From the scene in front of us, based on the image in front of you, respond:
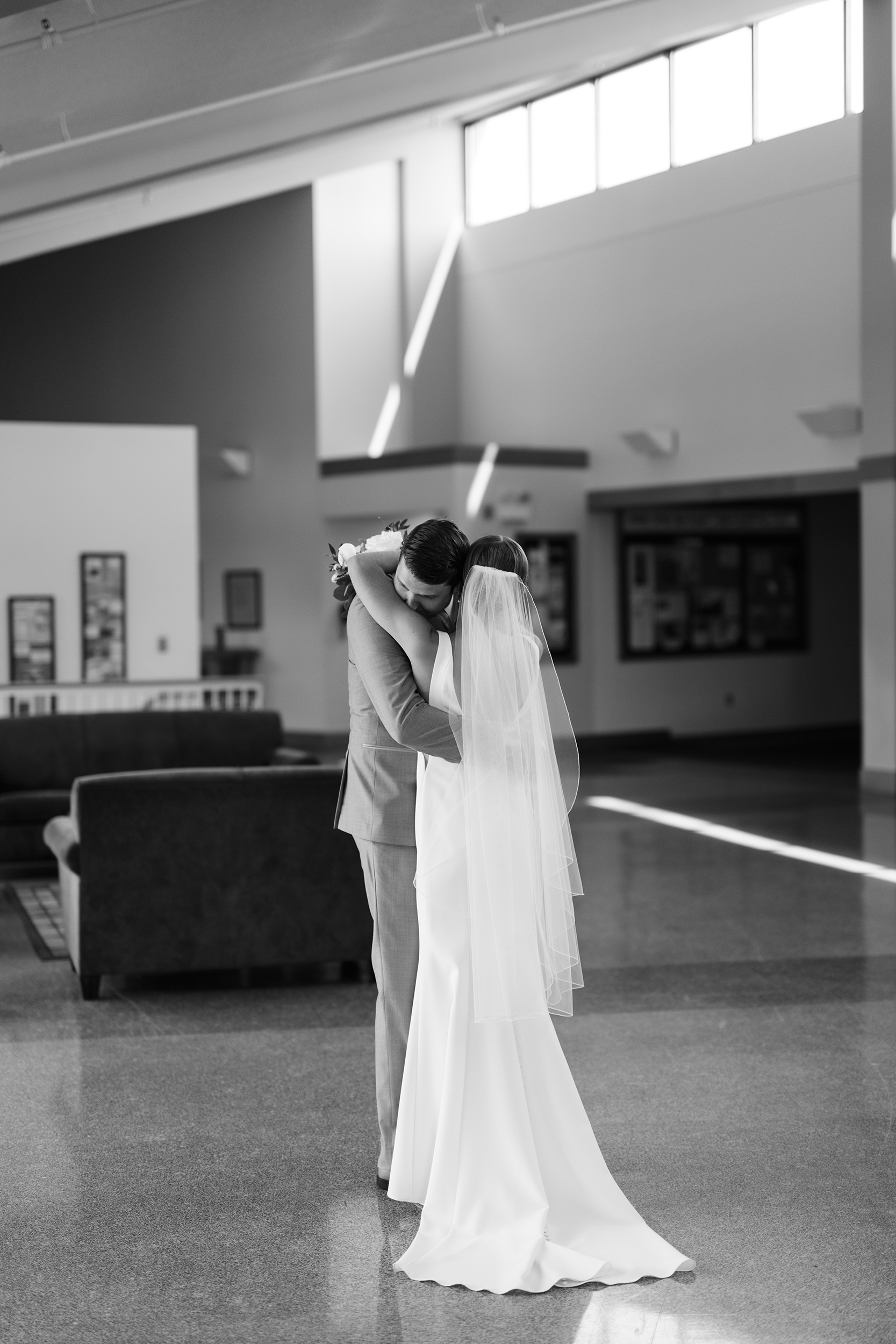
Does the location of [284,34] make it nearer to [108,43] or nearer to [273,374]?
[108,43]

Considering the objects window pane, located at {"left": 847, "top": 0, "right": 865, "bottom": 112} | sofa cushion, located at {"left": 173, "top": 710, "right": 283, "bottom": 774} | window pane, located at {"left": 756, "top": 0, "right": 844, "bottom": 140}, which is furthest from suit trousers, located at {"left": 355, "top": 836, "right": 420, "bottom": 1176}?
window pane, located at {"left": 756, "top": 0, "right": 844, "bottom": 140}

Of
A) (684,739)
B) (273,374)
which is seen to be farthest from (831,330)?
Answer: (273,374)

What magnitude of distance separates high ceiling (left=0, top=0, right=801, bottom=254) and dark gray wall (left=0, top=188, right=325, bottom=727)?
3.94 metres

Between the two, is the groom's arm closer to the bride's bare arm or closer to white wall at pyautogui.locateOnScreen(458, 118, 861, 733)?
the bride's bare arm

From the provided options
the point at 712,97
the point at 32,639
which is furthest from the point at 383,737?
the point at 712,97

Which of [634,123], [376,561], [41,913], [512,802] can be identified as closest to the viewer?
[512,802]

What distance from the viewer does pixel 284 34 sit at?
28.3 feet

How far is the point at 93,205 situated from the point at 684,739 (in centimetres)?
811

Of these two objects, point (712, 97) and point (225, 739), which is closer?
point (225, 739)

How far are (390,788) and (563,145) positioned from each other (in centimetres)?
1299

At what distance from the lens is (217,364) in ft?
54.5

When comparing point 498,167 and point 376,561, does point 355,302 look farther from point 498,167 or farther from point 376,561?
point 376,561

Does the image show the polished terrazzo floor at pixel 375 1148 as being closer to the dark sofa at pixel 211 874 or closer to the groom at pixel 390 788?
the dark sofa at pixel 211 874

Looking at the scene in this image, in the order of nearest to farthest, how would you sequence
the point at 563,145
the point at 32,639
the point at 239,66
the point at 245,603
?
the point at 239,66 < the point at 32,639 < the point at 563,145 < the point at 245,603
